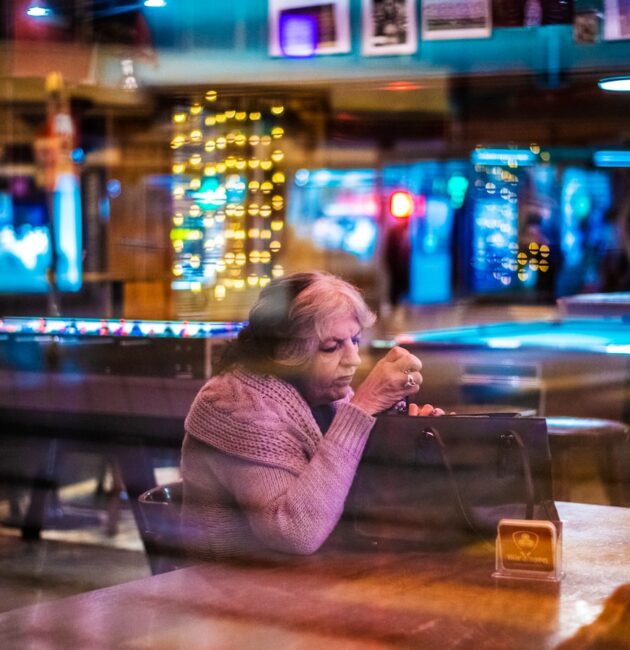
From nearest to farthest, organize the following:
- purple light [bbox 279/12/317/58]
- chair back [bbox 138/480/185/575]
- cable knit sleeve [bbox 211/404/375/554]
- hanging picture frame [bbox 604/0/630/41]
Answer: cable knit sleeve [bbox 211/404/375/554] → chair back [bbox 138/480/185/575] → hanging picture frame [bbox 604/0/630/41] → purple light [bbox 279/12/317/58]

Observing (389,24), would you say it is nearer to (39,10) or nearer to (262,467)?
(262,467)

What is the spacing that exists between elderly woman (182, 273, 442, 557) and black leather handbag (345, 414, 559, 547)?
55 mm

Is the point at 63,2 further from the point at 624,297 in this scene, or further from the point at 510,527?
the point at 510,527

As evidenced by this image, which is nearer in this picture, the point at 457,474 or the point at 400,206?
the point at 457,474

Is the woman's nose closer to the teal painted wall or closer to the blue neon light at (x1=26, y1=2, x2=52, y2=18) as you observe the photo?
the teal painted wall

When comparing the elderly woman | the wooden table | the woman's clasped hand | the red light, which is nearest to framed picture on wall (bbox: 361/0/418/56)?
the elderly woman

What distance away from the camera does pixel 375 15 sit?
3271mm

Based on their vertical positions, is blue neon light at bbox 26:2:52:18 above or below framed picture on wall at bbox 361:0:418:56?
above

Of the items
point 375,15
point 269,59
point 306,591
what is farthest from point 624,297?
point 306,591

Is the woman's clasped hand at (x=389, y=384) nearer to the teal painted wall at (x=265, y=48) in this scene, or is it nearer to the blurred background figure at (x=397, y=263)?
the teal painted wall at (x=265, y=48)

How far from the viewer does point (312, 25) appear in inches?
133

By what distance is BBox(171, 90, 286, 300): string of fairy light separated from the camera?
5094 mm

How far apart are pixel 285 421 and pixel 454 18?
71.3 inches

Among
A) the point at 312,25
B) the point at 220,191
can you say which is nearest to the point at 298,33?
the point at 312,25
